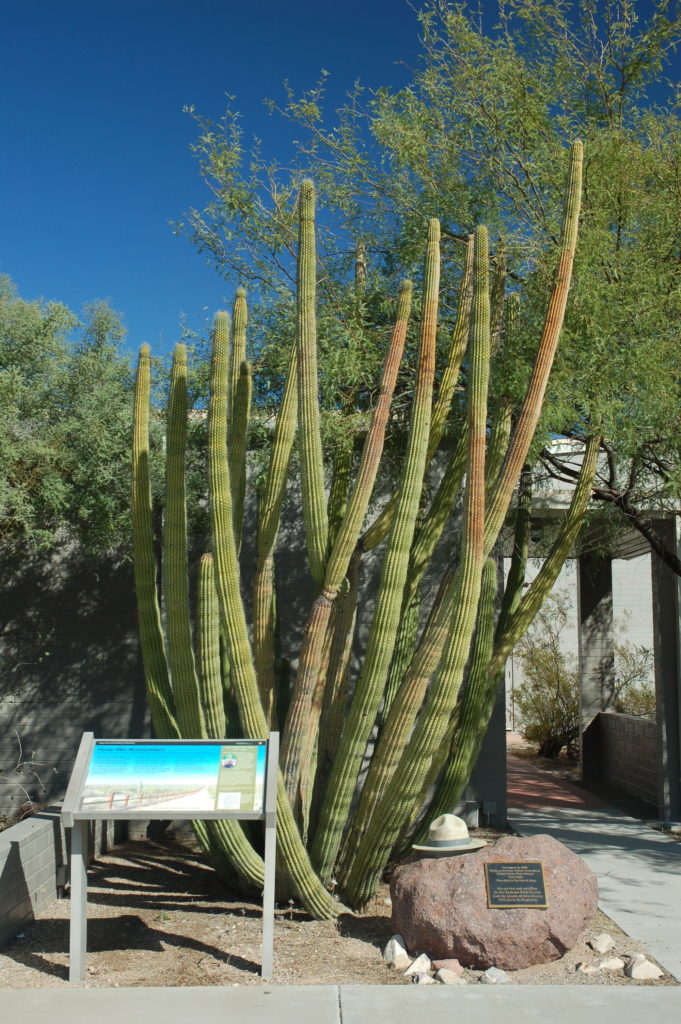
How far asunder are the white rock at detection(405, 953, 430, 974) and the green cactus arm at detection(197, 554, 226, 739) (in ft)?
6.26

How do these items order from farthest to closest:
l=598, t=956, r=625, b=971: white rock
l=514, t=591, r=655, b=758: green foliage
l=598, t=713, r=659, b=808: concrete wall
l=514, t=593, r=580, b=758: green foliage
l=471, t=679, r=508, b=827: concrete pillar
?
l=514, t=593, r=580, b=758: green foliage, l=514, t=591, r=655, b=758: green foliage, l=598, t=713, r=659, b=808: concrete wall, l=471, t=679, r=508, b=827: concrete pillar, l=598, t=956, r=625, b=971: white rock

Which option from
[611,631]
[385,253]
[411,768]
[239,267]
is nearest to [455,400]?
[385,253]

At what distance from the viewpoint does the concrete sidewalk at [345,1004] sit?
4.58 m

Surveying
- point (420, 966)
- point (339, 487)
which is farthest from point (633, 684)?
point (420, 966)

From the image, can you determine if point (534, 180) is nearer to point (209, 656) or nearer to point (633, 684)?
point (209, 656)

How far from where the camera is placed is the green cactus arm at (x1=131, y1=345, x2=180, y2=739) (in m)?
6.82

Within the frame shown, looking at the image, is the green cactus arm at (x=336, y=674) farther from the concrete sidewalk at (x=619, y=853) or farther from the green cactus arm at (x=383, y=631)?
the concrete sidewalk at (x=619, y=853)

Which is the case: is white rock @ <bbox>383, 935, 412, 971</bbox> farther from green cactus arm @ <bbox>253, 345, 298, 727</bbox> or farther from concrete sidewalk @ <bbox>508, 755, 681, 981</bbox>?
green cactus arm @ <bbox>253, 345, 298, 727</bbox>

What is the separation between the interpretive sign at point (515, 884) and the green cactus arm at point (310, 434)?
2.15 metres

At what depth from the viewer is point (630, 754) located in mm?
12555

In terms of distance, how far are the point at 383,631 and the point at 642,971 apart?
248cm

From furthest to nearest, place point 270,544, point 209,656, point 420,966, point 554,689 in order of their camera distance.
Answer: point 554,689 → point 270,544 → point 209,656 → point 420,966

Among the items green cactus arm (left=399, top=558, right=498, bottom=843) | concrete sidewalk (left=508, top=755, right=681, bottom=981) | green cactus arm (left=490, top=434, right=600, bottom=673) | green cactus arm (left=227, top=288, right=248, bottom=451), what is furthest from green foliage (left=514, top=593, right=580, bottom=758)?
green cactus arm (left=227, top=288, right=248, bottom=451)

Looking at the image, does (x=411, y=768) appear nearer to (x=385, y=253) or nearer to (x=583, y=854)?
(x=583, y=854)
